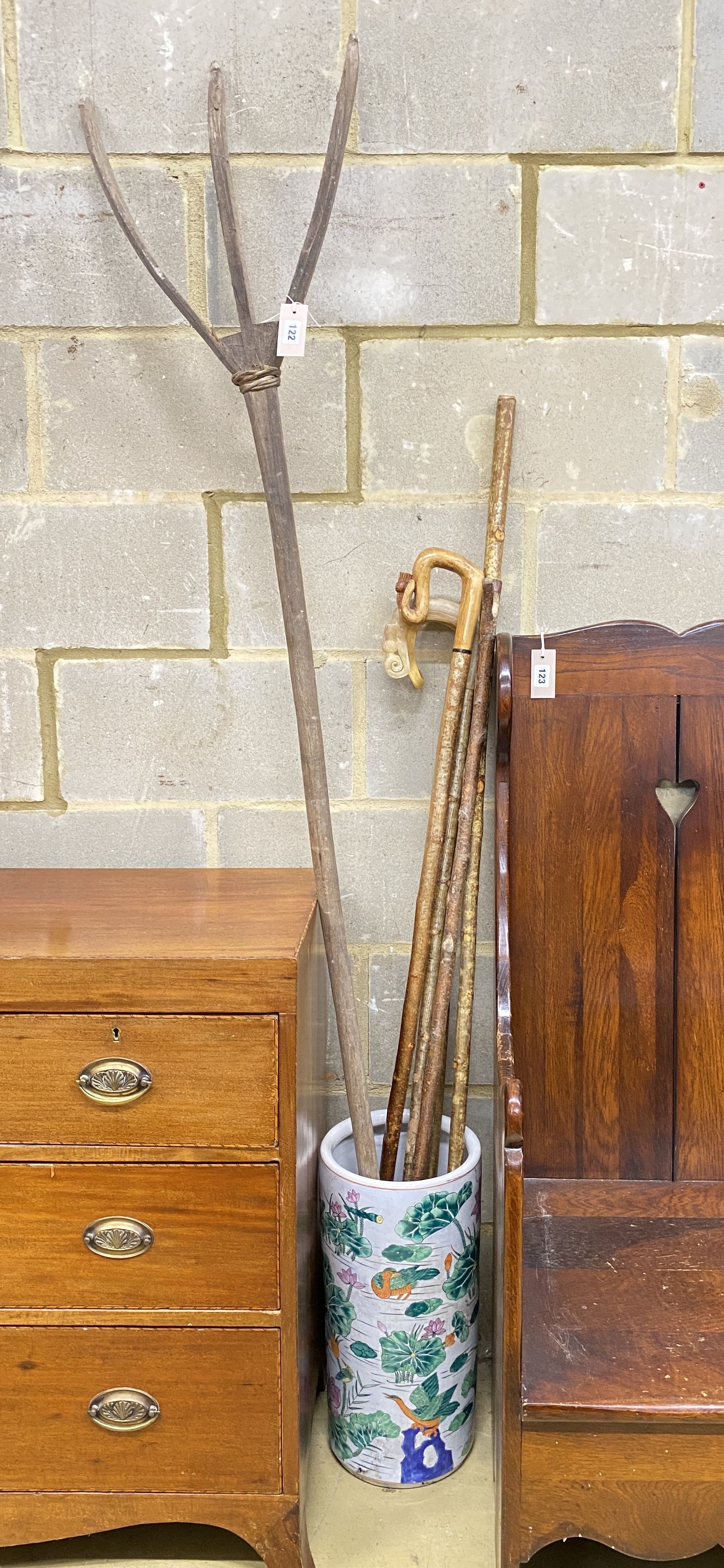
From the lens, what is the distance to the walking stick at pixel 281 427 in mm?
1396

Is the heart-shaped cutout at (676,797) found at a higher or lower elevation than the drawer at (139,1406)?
higher

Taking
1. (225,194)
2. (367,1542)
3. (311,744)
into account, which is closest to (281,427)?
(225,194)

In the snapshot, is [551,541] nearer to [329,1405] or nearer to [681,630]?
[681,630]

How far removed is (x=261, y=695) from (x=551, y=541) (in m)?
0.48

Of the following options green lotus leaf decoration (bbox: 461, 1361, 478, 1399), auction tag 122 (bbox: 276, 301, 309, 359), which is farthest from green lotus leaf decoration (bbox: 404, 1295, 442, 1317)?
auction tag 122 (bbox: 276, 301, 309, 359)

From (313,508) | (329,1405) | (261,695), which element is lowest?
(329,1405)

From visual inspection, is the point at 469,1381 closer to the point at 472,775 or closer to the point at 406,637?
the point at 472,775

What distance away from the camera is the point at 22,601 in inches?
66.4

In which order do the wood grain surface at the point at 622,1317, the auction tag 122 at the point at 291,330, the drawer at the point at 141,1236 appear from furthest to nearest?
the auction tag 122 at the point at 291,330 < the drawer at the point at 141,1236 < the wood grain surface at the point at 622,1317

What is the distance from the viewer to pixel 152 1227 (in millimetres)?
1305

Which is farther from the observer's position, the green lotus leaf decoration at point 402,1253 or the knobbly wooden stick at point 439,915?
the knobbly wooden stick at point 439,915

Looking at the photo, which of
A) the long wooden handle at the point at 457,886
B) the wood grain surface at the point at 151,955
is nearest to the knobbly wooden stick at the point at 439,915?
the long wooden handle at the point at 457,886

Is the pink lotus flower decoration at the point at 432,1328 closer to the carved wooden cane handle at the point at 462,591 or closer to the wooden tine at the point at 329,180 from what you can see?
the carved wooden cane handle at the point at 462,591

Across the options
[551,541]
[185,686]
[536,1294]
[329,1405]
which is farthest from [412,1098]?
[551,541]
